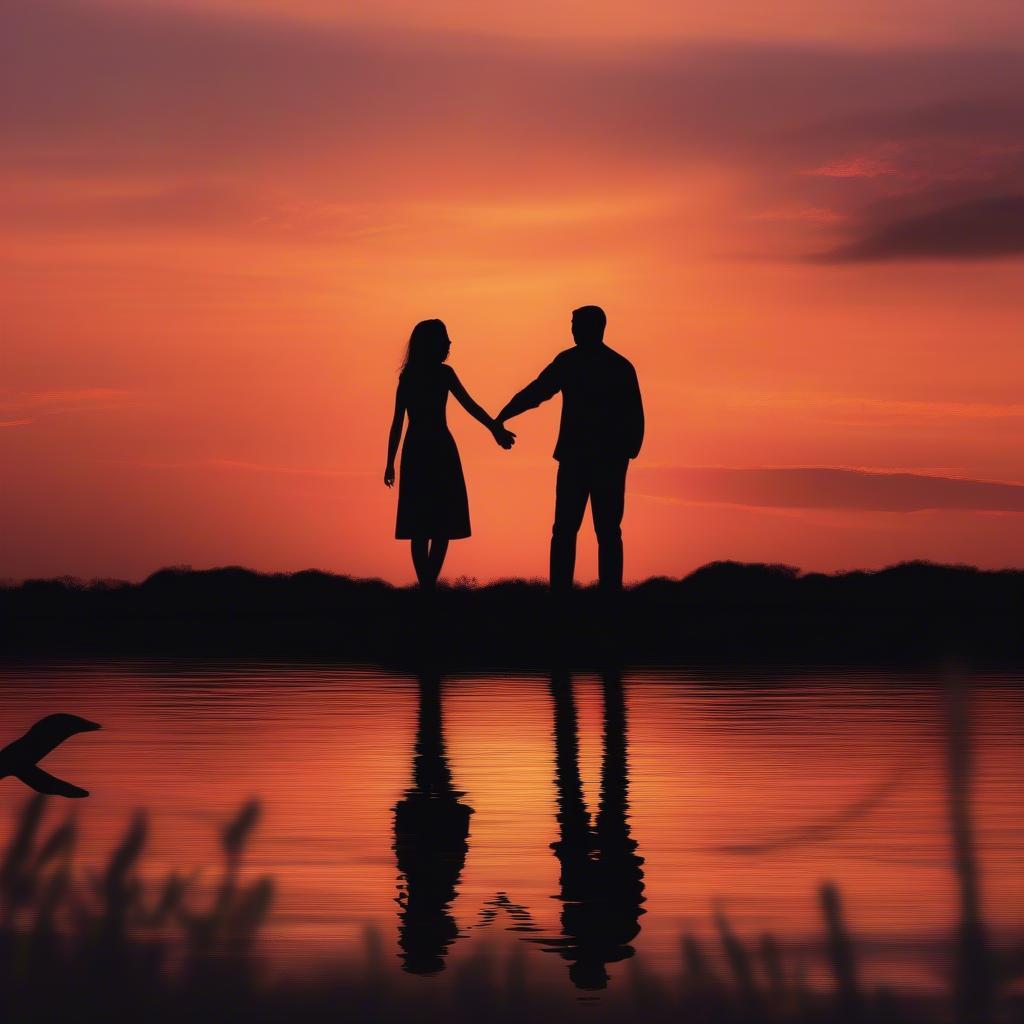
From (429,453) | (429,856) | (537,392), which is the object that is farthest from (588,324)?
(429,856)

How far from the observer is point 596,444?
698 inches

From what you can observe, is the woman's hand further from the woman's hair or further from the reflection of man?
the reflection of man

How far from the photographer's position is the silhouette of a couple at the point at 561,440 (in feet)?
58.2

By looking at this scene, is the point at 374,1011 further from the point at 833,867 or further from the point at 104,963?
the point at 833,867

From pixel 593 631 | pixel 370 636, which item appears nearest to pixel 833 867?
pixel 593 631

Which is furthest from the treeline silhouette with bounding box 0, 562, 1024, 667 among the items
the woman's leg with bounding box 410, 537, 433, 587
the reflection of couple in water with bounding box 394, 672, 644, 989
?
the reflection of couple in water with bounding box 394, 672, 644, 989

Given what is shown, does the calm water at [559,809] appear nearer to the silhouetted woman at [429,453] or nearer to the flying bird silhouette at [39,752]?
the flying bird silhouette at [39,752]

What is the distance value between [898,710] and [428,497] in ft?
22.7

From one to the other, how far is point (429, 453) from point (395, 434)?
0.68 m

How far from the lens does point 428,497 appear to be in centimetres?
1839

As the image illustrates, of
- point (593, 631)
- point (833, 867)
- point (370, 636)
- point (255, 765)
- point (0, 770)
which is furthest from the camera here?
point (370, 636)

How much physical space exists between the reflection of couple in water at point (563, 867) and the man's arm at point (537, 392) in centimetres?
777

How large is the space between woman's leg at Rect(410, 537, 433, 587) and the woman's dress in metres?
0.07

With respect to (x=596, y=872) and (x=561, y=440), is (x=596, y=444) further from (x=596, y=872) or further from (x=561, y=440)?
(x=596, y=872)
